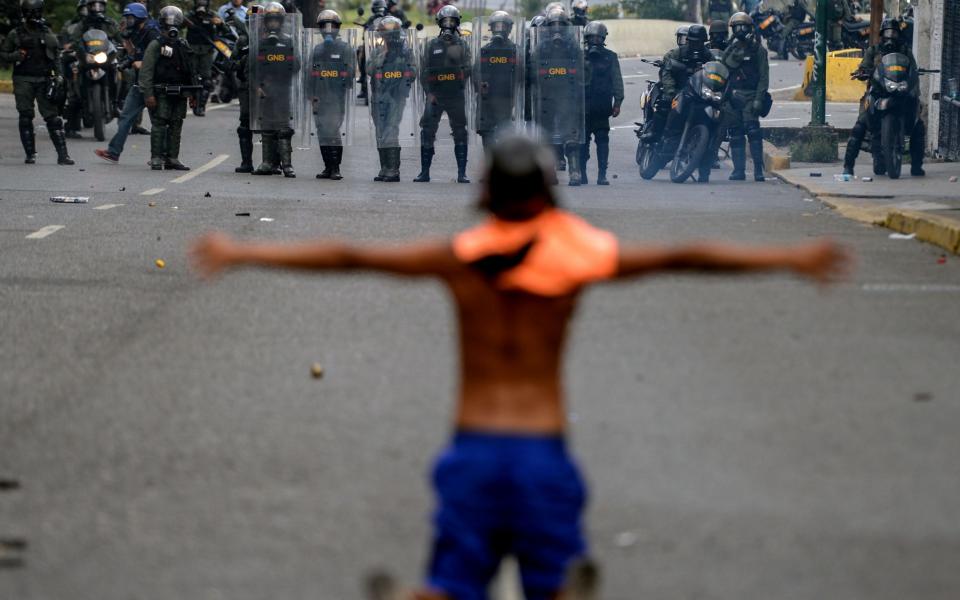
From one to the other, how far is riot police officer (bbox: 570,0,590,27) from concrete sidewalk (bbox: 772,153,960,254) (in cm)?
305

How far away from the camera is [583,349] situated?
906 cm

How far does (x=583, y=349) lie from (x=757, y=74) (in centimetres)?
1336

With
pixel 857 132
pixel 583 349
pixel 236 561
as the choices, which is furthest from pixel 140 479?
pixel 857 132

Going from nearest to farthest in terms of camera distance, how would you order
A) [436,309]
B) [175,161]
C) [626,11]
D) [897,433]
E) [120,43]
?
[897,433]
[436,309]
[175,161]
[120,43]
[626,11]

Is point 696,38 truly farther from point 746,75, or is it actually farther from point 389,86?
point 389,86

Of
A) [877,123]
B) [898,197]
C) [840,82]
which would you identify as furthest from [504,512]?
[840,82]

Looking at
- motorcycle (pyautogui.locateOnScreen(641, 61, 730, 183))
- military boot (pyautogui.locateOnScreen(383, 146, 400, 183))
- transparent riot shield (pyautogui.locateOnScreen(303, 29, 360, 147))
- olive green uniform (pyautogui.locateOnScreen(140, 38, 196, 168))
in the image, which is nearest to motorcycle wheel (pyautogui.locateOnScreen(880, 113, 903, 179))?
motorcycle (pyautogui.locateOnScreen(641, 61, 730, 183))

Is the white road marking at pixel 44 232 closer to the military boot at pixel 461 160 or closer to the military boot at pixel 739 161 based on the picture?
the military boot at pixel 461 160

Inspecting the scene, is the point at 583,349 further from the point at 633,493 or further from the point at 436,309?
the point at 633,493

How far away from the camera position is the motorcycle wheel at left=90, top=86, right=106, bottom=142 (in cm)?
2639

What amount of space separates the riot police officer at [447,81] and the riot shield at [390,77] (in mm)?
309

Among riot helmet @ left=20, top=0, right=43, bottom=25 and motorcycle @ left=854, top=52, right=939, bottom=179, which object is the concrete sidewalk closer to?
motorcycle @ left=854, top=52, right=939, bottom=179

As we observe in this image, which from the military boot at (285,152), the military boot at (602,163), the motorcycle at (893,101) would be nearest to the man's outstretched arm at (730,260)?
the motorcycle at (893,101)

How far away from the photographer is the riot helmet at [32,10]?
2180 centimetres
